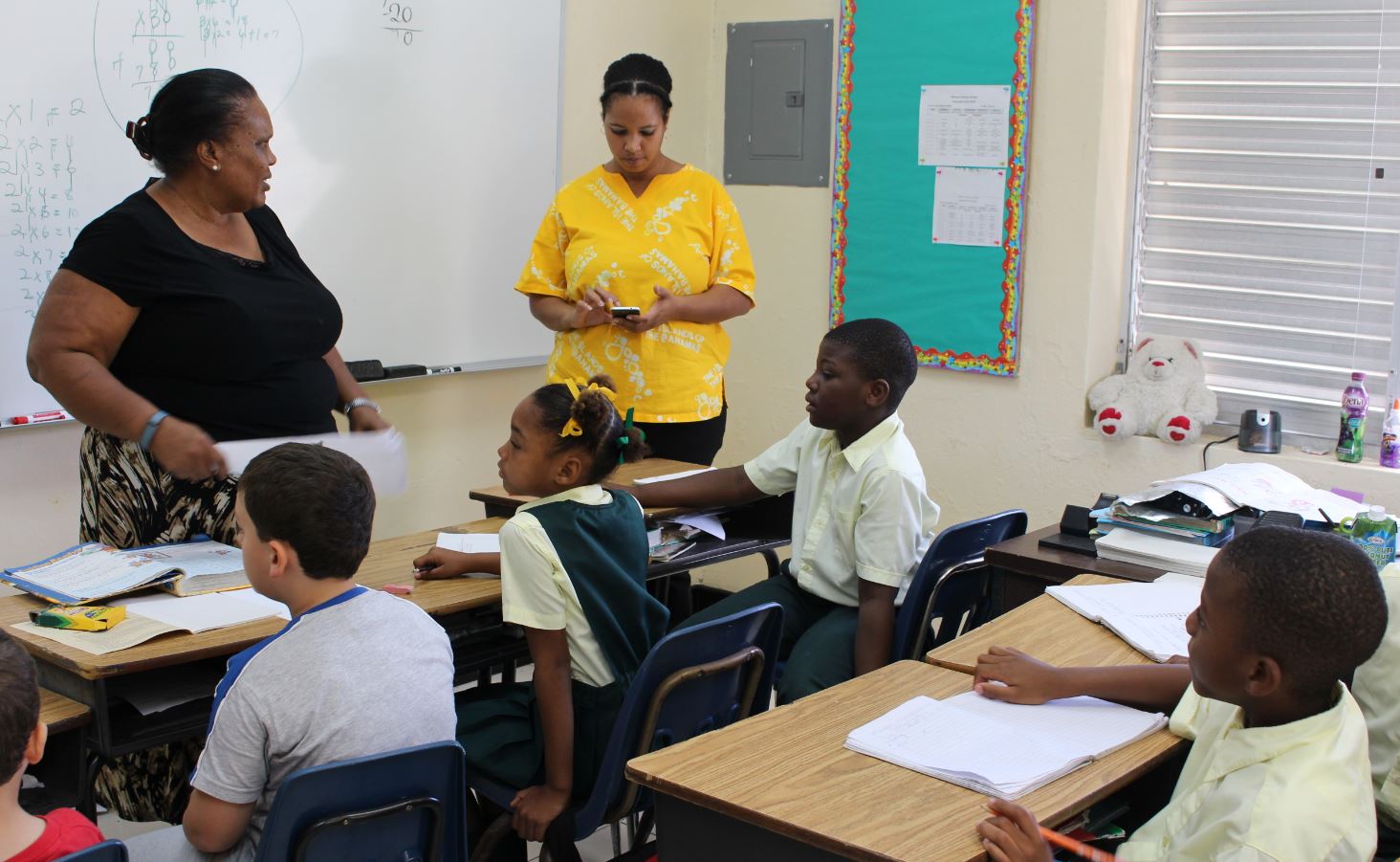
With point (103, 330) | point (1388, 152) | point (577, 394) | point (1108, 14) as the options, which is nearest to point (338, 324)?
point (103, 330)

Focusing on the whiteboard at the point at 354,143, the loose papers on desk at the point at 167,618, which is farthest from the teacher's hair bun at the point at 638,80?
the loose papers on desk at the point at 167,618

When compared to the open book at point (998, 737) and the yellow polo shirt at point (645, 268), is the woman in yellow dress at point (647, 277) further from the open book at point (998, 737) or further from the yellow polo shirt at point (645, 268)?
A: the open book at point (998, 737)

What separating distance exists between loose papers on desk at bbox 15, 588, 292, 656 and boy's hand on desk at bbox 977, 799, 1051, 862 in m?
1.21

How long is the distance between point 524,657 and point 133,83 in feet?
5.75

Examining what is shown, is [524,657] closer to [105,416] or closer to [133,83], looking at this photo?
[105,416]

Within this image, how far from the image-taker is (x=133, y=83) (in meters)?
A: 3.32

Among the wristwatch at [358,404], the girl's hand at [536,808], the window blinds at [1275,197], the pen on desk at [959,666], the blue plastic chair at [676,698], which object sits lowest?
the girl's hand at [536,808]

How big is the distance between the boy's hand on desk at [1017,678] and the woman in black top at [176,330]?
1.40m

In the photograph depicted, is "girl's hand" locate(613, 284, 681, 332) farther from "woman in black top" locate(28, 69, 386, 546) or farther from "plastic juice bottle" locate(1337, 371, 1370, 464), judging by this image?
"plastic juice bottle" locate(1337, 371, 1370, 464)

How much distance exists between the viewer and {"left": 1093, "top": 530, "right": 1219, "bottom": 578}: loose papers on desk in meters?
2.76

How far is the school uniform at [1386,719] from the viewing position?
6.17 ft

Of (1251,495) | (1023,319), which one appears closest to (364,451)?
(1251,495)

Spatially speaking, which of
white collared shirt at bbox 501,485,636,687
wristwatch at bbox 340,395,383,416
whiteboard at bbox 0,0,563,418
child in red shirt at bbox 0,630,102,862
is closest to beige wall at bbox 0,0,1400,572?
whiteboard at bbox 0,0,563,418

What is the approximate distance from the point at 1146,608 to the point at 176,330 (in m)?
1.89
